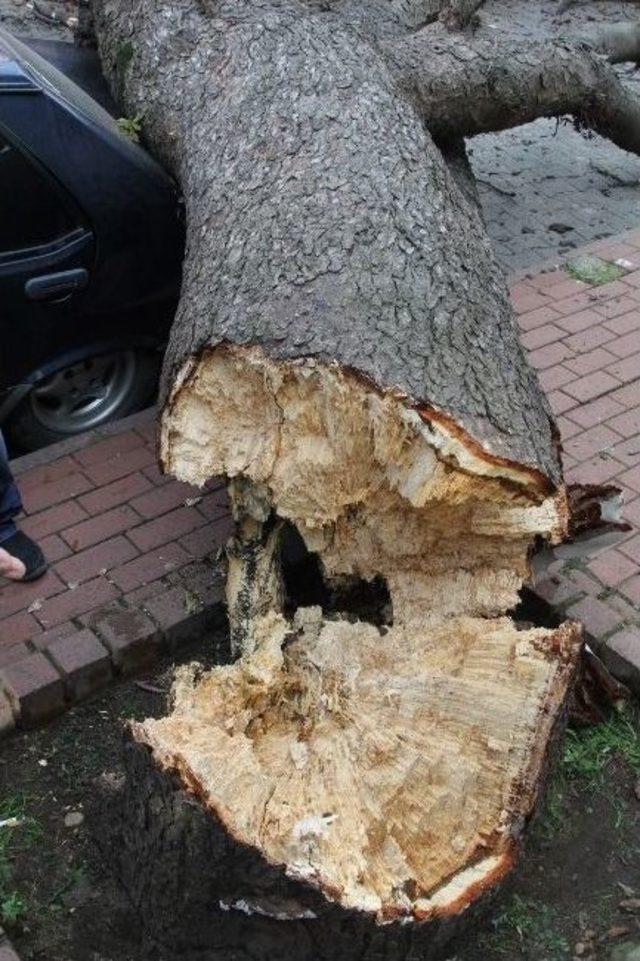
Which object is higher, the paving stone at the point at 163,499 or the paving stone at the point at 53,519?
the paving stone at the point at 53,519

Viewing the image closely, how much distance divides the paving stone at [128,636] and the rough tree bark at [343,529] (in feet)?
1.07

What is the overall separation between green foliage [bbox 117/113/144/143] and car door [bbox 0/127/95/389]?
23.7 inches

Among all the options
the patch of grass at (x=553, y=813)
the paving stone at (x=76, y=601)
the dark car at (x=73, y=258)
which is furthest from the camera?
the dark car at (x=73, y=258)

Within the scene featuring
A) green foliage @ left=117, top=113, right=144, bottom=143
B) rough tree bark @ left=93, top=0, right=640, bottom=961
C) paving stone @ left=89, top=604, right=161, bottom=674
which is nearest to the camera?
rough tree bark @ left=93, top=0, right=640, bottom=961

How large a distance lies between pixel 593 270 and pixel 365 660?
357cm

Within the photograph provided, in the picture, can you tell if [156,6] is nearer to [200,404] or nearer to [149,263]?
[149,263]

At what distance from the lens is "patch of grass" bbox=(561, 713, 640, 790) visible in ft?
10.4

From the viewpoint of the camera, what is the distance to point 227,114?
398cm

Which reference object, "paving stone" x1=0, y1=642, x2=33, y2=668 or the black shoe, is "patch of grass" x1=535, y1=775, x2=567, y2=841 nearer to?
"paving stone" x1=0, y1=642, x2=33, y2=668

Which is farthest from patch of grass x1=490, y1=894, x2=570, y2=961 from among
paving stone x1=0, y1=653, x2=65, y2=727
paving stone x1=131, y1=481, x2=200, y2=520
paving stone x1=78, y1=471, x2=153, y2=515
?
paving stone x1=78, y1=471, x2=153, y2=515

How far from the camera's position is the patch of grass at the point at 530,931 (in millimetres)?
2725

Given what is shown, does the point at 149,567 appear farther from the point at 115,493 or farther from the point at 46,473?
the point at 46,473

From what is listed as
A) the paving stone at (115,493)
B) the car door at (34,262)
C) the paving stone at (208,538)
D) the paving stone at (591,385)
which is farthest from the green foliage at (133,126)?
the paving stone at (591,385)

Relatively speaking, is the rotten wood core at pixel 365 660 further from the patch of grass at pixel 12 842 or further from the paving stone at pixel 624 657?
the patch of grass at pixel 12 842
